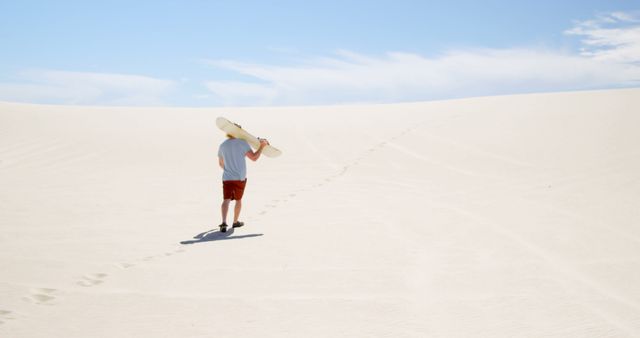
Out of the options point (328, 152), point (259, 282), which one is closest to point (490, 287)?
point (259, 282)

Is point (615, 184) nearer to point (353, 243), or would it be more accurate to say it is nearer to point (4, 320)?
point (353, 243)

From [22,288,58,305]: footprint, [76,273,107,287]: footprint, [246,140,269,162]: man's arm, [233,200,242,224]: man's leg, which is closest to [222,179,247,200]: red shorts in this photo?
[233,200,242,224]: man's leg

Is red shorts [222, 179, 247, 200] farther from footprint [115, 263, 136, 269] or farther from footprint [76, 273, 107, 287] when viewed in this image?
footprint [76, 273, 107, 287]

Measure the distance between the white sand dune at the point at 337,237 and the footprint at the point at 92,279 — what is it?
0.02 m

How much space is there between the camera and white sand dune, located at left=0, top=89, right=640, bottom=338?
3.73 m

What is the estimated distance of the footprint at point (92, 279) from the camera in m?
4.50

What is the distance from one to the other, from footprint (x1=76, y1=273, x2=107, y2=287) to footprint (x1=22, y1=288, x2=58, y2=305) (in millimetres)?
252

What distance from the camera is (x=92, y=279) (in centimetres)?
463

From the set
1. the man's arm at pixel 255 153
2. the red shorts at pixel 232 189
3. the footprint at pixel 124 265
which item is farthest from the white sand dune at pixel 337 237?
the man's arm at pixel 255 153

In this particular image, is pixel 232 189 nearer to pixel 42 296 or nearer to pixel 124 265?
pixel 124 265

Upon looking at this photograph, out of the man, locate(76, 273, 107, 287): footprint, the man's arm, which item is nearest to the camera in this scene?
locate(76, 273, 107, 287): footprint

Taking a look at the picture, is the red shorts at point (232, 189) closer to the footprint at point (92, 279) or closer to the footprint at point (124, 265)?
the footprint at point (124, 265)

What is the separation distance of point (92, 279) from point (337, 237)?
2.77 m

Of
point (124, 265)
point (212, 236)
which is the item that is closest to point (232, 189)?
point (212, 236)
